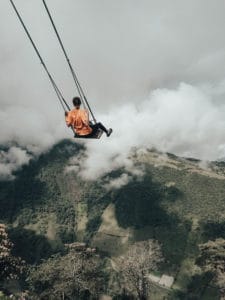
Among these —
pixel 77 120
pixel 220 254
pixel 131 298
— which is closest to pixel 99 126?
pixel 77 120

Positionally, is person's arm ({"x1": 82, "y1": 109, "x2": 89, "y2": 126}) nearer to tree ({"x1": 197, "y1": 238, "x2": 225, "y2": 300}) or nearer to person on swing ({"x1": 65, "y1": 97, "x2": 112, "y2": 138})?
person on swing ({"x1": 65, "y1": 97, "x2": 112, "y2": 138})

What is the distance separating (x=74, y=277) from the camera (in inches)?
3617

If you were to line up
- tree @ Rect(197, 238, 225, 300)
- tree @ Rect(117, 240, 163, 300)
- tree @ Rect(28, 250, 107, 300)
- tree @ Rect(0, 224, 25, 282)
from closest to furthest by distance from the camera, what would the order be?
1. tree @ Rect(0, 224, 25, 282)
2. tree @ Rect(117, 240, 163, 300)
3. tree @ Rect(28, 250, 107, 300)
4. tree @ Rect(197, 238, 225, 300)

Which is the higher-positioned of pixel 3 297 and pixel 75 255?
pixel 75 255

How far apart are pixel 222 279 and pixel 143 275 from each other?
16188mm

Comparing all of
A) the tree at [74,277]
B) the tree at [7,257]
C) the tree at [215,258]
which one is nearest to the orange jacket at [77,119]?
the tree at [7,257]

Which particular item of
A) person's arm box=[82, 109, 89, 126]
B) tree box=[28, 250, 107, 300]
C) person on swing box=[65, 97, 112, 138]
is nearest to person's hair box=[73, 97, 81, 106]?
person on swing box=[65, 97, 112, 138]

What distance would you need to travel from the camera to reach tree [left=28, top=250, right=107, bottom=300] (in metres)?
92.2

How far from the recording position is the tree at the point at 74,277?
92188mm

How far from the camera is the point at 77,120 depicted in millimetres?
19078

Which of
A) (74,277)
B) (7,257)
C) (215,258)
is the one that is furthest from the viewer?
(215,258)

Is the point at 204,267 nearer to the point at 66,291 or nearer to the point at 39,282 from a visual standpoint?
the point at 66,291

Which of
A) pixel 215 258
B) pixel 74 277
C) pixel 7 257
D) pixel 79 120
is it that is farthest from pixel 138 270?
pixel 79 120

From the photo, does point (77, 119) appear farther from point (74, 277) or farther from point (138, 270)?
point (74, 277)
